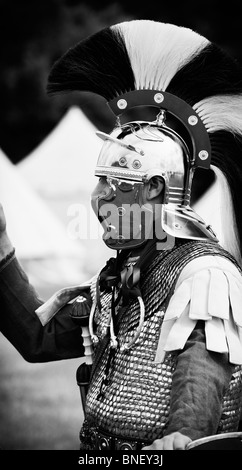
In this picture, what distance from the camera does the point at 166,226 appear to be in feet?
12.1

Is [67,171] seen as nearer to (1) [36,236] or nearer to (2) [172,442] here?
(1) [36,236]

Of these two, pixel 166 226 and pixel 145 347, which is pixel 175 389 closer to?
pixel 145 347

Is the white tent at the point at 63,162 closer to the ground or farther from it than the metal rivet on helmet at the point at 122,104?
closer to the ground

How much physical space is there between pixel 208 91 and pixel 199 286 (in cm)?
82

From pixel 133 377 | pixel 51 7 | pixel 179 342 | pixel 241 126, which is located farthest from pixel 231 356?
pixel 51 7

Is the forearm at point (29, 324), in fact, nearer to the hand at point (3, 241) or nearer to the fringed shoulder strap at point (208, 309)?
the hand at point (3, 241)

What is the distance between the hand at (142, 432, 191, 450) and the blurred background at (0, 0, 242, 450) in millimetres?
1850

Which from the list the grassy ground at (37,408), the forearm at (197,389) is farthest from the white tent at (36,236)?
the forearm at (197,389)

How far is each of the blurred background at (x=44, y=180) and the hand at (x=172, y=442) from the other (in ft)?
6.07

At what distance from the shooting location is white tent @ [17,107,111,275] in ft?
16.6

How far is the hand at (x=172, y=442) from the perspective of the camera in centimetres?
314

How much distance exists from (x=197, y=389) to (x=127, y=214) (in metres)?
0.78

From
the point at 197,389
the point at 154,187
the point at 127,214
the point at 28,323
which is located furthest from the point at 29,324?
the point at 197,389

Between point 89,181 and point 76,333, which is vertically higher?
point 89,181
